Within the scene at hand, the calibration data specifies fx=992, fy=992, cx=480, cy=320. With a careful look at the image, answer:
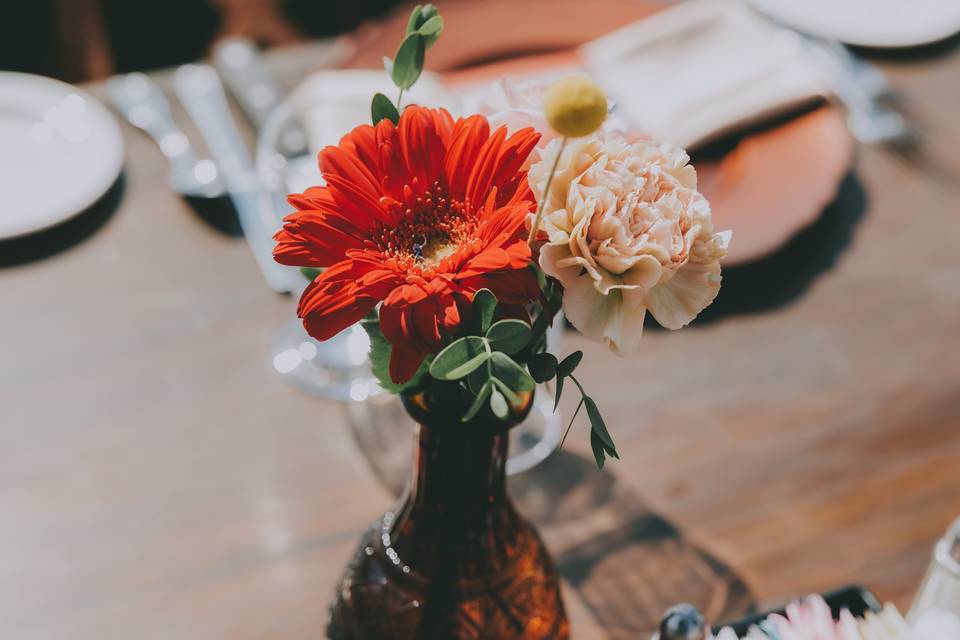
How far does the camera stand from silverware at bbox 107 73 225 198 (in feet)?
2.99

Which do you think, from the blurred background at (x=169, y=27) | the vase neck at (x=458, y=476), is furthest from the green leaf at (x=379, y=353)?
the blurred background at (x=169, y=27)

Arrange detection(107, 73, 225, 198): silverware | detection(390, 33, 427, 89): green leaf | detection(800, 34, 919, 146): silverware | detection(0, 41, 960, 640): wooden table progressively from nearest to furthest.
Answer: detection(390, 33, 427, 89): green leaf, detection(0, 41, 960, 640): wooden table, detection(107, 73, 225, 198): silverware, detection(800, 34, 919, 146): silverware

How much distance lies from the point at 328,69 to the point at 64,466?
18.6 inches

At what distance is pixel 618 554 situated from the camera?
28.0 inches

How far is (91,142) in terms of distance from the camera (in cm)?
94

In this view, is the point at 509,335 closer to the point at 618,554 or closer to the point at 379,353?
the point at 379,353

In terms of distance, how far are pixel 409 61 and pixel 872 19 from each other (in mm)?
897

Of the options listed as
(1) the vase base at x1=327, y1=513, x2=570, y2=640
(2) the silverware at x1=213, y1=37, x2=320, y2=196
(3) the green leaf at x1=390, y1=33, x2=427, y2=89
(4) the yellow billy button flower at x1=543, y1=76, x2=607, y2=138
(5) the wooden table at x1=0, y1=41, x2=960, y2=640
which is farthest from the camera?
(2) the silverware at x1=213, y1=37, x2=320, y2=196

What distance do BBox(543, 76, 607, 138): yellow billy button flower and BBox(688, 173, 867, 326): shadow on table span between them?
1.74ft

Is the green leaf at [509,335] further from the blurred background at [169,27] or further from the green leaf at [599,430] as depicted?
the blurred background at [169,27]

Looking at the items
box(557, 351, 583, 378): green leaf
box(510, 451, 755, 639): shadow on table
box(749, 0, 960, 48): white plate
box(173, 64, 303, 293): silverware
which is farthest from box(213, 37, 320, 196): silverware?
box(749, 0, 960, 48): white plate

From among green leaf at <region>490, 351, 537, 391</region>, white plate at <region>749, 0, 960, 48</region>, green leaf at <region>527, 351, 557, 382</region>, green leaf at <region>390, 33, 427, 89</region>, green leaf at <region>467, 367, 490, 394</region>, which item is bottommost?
white plate at <region>749, 0, 960, 48</region>

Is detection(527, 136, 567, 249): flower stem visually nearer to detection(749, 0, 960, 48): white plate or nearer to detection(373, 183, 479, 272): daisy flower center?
detection(373, 183, 479, 272): daisy flower center

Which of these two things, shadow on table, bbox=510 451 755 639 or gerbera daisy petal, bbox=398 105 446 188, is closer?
gerbera daisy petal, bbox=398 105 446 188
